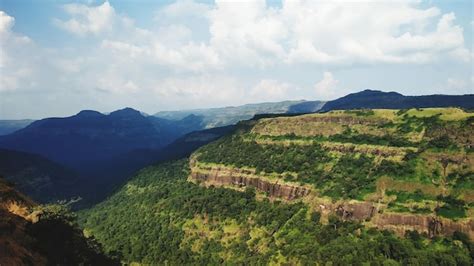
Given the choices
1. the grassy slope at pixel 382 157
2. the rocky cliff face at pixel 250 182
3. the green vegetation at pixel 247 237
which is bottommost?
the green vegetation at pixel 247 237

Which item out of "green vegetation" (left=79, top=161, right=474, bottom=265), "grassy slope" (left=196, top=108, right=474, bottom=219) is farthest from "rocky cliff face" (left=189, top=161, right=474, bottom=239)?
"grassy slope" (left=196, top=108, right=474, bottom=219)

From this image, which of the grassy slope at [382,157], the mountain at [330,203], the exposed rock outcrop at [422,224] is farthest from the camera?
the grassy slope at [382,157]

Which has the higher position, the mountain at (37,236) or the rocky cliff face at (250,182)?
the mountain at (37,236)

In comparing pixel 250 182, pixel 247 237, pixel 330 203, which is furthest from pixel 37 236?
pixel 250 182

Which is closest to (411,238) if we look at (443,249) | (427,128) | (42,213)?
(443,249)

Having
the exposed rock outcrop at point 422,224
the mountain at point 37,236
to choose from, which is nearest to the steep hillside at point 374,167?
the exposed rock outcrop at point 422,224

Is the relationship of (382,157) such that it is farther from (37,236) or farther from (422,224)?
(37,236)

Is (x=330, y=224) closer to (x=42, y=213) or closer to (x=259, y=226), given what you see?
(x=259, y=226)

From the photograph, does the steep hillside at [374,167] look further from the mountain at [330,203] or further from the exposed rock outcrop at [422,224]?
the mountain at [330,203]
